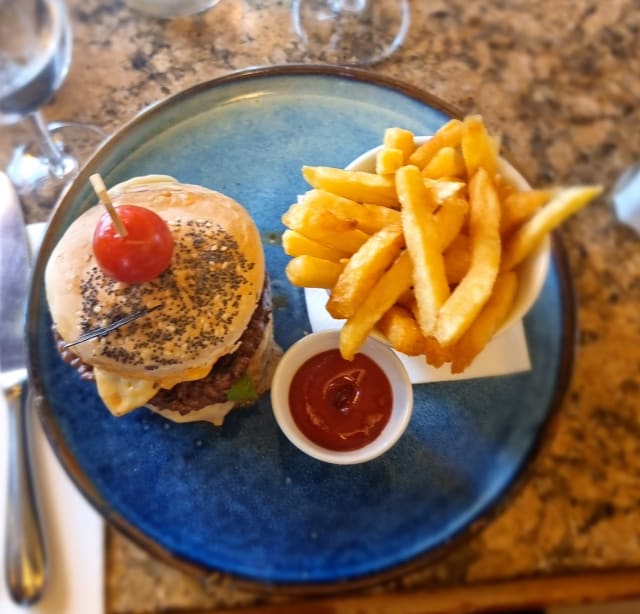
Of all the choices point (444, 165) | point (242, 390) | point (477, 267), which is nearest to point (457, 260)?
point (477, 267)

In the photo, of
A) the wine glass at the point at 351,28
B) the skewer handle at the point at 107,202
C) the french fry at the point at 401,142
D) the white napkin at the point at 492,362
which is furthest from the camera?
the wine glass at the point at 351,28

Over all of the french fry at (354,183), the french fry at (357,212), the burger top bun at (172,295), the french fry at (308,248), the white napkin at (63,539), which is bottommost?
the white napkin at (63,539)

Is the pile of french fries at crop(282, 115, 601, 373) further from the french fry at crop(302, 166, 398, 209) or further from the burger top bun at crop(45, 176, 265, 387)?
the burger top bun at crop(45, 176, 265, 387)

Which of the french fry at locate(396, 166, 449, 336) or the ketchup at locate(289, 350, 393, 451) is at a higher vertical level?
the french fry at locate(396, 166, 449, 336)

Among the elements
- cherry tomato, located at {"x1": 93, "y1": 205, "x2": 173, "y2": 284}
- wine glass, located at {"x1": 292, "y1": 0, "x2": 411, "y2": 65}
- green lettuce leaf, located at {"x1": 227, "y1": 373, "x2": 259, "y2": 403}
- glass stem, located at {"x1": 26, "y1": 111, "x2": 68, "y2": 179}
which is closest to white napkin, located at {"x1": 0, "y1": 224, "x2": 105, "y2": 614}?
green lettuce leaf, located at {"x1": 227, "y1": 373, "x2": 259, "y2": 403}

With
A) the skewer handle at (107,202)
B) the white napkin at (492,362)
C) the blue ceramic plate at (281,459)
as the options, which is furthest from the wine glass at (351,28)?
the skewer handle at (107,202)

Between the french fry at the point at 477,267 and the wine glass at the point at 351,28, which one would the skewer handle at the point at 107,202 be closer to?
the french fry at the point at 477,267

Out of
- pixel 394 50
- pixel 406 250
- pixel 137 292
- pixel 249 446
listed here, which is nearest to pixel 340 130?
pixel 394 50
